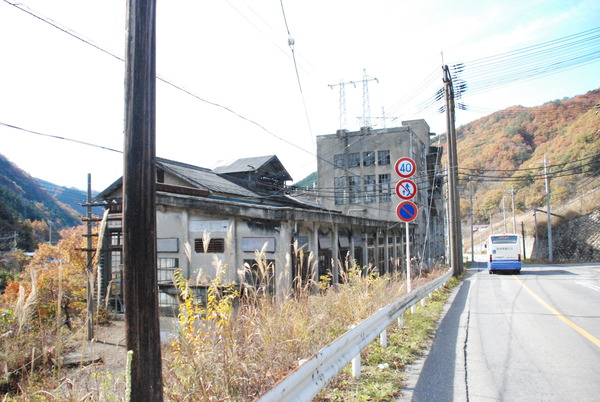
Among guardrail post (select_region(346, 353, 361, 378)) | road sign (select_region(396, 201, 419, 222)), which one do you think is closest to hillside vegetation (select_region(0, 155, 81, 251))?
road sign (select_region(396, 201, 419, 222))

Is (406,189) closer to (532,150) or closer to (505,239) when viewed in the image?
(505,239)

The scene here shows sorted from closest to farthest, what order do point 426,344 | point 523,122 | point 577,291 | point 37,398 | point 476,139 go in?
1. point 37,398
2. point 426,344
3. point 577,291
4. point 523,122
5. point 476,139

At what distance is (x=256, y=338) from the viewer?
4.55 m

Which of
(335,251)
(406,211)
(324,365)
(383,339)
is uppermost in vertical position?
(406,211)

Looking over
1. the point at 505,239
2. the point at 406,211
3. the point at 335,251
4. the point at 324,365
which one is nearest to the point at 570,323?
the point at 406,211

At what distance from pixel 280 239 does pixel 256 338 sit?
757 cm

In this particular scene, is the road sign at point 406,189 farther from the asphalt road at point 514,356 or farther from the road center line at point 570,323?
the road center line at point 570,323

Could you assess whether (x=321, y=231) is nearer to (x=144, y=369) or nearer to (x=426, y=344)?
(x=426, y=344)

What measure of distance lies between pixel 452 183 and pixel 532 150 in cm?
6692

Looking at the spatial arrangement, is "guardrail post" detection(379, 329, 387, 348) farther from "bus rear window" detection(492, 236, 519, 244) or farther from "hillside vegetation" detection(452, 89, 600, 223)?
"hillside vegetation" detection(452, 89, 600, 223)

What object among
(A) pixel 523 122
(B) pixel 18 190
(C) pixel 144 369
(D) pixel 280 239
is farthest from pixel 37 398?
(A) pixel 523 122

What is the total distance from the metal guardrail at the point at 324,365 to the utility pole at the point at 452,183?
18.1 metres

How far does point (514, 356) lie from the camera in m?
5.88

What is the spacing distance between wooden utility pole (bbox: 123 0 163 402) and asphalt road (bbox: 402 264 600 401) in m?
2.73
